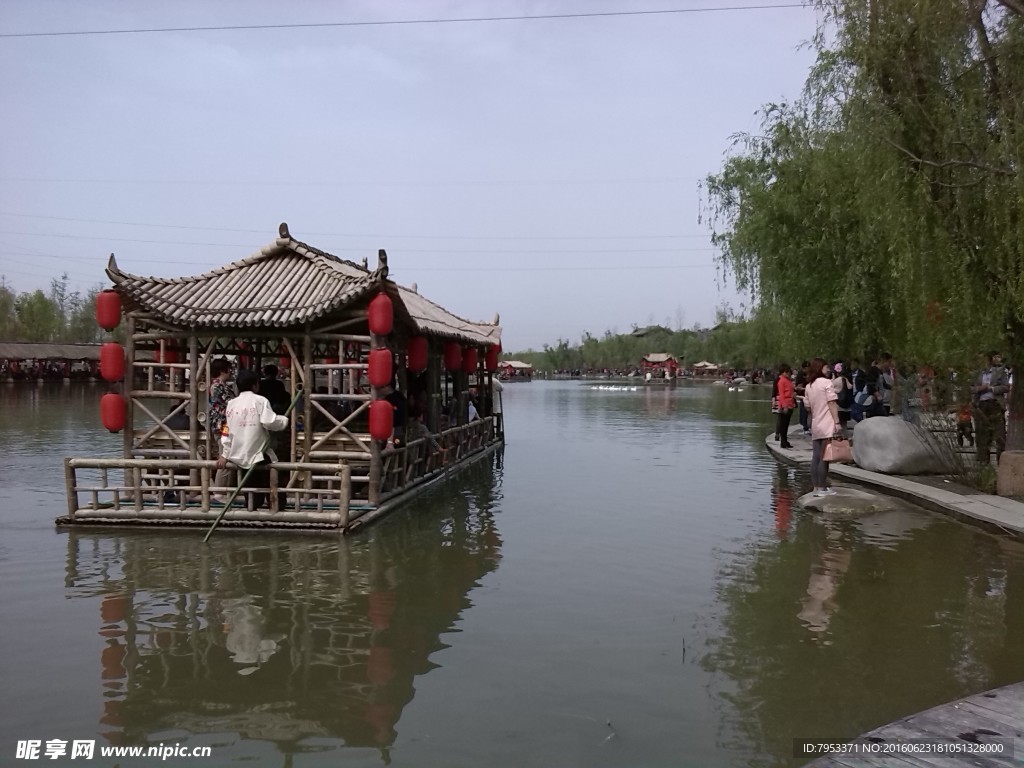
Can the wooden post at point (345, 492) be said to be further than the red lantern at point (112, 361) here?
No

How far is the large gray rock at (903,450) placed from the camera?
11141 millimetres

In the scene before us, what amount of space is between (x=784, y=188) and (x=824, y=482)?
330 inches

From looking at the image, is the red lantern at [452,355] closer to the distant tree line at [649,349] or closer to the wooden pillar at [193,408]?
the wooden pillar at [193,408]

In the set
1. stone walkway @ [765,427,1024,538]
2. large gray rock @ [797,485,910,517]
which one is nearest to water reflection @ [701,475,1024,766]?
stone walkway @ [765,427,1024,538]

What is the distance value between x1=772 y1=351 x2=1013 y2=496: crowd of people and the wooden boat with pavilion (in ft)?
16.2

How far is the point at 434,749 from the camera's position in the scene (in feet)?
12.1

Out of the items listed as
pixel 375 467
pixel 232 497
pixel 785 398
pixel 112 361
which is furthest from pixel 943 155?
pixel 112 361

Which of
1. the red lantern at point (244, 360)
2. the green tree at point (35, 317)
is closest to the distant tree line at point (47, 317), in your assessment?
the green tree at point (35, 317)

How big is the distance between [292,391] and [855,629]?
20.1 feet

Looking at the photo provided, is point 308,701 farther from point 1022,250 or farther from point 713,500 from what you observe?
point 1022,250

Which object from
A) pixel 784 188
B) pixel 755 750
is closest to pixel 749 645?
pixel 755 750

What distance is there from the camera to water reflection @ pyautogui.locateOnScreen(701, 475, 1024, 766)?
13.3 ft

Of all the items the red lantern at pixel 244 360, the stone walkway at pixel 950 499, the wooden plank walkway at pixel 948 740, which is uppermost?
the red lantern at pixel 244 360

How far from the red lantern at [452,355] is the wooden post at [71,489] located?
6257 millimetres
